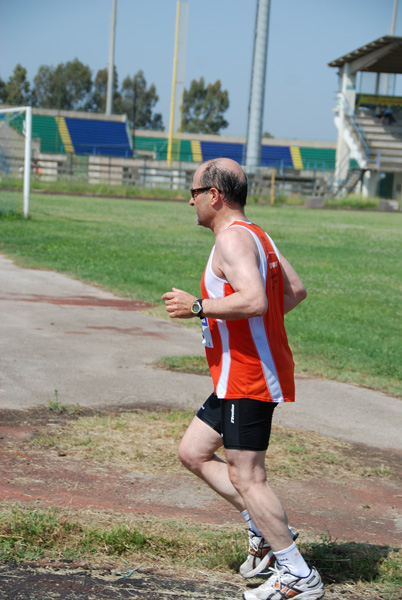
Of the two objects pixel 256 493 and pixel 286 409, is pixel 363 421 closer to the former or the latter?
pixel 286 409

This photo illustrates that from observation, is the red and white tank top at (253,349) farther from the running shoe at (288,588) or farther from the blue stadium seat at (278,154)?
the blue stadium seat at (278,154)

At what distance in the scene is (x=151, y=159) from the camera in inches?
2279

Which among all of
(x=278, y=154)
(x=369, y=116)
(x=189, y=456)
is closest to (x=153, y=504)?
(x=189, y=456)

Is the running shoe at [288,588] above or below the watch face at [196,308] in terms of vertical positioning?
below

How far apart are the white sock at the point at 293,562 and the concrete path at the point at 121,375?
2.54 meters

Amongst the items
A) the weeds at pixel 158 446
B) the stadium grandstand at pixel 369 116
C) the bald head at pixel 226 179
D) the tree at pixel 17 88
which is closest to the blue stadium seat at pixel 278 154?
the stadium grandstand at pixel 369 116

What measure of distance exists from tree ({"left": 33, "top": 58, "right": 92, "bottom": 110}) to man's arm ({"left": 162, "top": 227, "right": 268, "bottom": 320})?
109 meters

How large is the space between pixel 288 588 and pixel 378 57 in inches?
2192

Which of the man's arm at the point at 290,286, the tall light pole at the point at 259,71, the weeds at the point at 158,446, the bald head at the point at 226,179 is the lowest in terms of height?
the weeds at the point at 158,446

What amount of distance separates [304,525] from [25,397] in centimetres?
279

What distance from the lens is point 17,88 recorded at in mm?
107688

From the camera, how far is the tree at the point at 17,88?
10694 centimetres

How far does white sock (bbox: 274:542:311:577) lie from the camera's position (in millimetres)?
3346

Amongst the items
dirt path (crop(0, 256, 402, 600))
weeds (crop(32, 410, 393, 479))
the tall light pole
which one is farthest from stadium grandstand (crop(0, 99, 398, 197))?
weeds (crop(32, 410, 393, 479))
